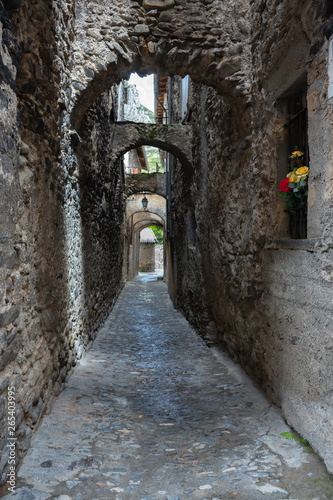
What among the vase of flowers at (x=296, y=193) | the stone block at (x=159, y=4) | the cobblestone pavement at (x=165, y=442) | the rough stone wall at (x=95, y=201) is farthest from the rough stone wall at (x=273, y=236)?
the rough stone wall at (x=95, y=201)

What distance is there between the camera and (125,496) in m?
1.93

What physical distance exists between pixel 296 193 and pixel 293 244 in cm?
39

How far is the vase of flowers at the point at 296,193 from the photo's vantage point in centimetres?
260

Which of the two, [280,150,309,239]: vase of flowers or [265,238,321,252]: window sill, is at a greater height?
[280,150,309,239]: vase of flowers

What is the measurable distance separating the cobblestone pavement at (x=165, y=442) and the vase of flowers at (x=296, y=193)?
1.49 m

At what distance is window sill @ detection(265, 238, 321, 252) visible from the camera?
2.33 meters

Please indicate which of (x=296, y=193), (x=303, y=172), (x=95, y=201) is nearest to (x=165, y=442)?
(x=296, y=193)

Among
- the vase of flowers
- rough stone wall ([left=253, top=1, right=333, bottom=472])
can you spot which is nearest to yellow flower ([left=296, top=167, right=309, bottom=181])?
the vase of flowers

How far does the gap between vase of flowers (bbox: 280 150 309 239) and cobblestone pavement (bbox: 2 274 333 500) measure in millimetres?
1488

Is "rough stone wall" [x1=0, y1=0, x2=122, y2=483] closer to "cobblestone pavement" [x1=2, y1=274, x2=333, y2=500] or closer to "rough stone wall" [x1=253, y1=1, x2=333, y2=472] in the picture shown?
"cobblestone pavement" [x1=2, y1=274, x2=333, y2=500]

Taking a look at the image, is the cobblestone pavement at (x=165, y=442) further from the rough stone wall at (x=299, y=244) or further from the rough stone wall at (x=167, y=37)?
the rough stone wall at (x=167, y=37)

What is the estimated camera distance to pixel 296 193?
2.71 m

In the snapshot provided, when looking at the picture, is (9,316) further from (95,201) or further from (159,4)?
(95,201)

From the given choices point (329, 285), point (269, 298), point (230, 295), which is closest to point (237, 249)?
point (230, 295)
